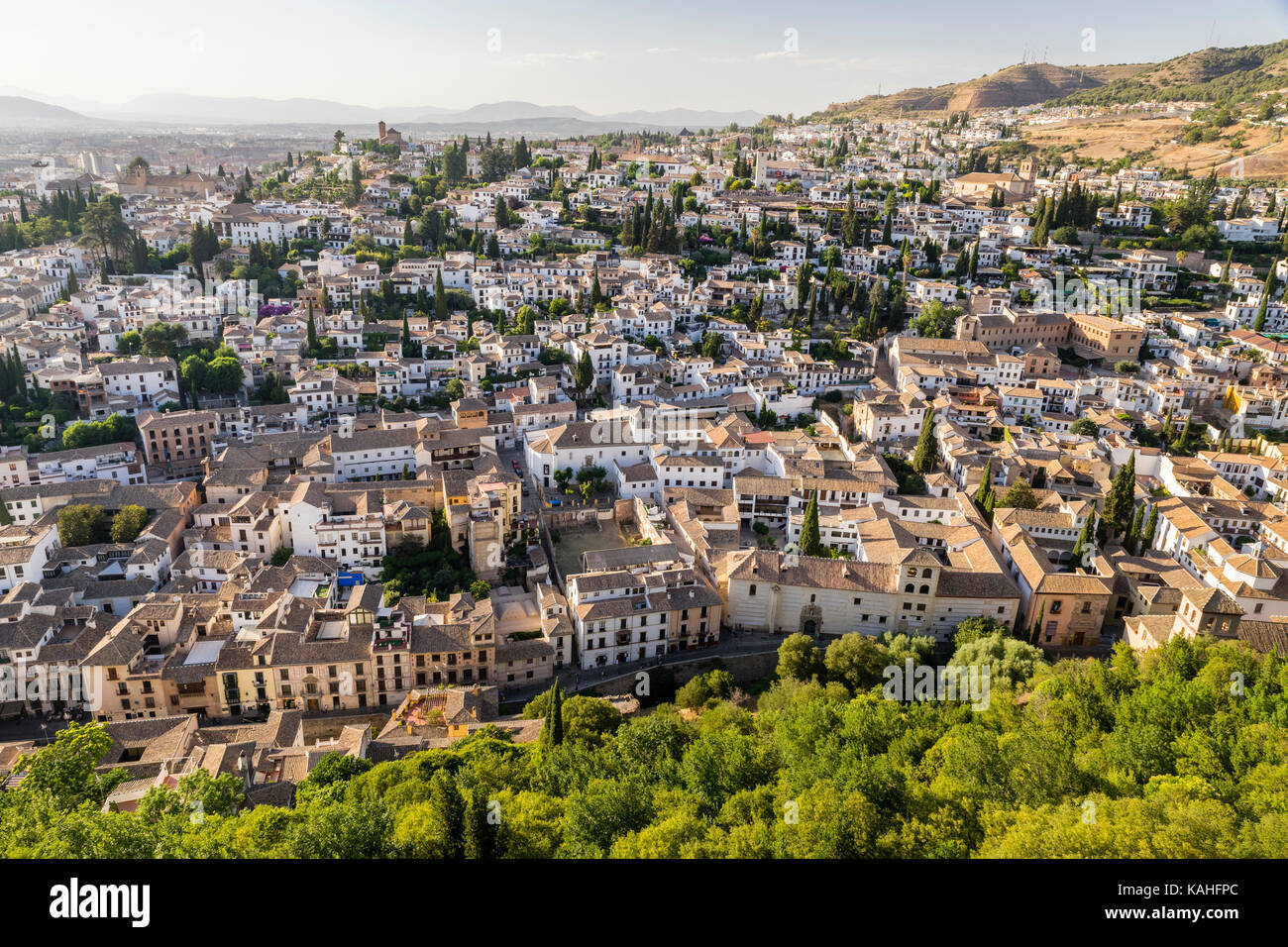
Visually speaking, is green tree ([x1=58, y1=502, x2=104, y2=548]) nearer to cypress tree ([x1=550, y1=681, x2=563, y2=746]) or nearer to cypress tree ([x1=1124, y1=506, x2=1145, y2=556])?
cypress tree ([x1=550, y1=681, x2=563, y2=746])

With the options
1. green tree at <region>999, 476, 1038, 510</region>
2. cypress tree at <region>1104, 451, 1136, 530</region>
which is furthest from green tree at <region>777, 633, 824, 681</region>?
cypress tree at <region>1104, 451, 1136, 530</region>

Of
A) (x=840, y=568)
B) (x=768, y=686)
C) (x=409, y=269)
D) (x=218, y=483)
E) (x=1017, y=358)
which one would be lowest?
(x=768, y=686)

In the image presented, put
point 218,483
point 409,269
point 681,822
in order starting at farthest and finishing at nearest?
point 409,269 → point 218,483 → point 681,822

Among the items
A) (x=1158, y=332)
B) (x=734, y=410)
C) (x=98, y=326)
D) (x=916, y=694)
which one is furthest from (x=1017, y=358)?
(x=98, y=326)

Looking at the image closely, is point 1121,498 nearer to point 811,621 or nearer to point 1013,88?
point 811,621

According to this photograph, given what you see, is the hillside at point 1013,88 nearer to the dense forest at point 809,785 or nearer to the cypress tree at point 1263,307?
the cypress tree at point 1263,307
